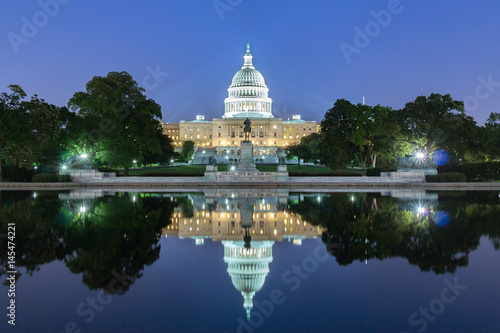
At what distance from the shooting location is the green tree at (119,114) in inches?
1924

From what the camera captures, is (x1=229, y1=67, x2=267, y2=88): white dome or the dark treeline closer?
the dark treeline

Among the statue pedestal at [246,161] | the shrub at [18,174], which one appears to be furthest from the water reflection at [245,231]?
the shrub at [18,174]

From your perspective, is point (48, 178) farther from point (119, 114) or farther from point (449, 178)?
point (449, 178)

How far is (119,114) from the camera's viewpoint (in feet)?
166

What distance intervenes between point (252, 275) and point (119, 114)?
4415 cm

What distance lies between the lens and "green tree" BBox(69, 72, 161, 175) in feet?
160

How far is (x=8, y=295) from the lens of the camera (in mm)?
8070

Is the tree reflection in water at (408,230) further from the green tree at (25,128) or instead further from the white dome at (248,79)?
the white dome at (248,79)

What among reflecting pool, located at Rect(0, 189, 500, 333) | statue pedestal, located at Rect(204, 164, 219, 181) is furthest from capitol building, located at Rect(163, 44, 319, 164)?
reflecting pool, located at Rect(0, 189, 500, 333)

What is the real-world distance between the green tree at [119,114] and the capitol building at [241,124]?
3867 inches

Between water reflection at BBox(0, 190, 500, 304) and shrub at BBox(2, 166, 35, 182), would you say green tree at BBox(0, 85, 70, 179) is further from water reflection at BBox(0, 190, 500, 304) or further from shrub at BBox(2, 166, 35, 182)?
water reflection at BBox(0, 190, 500, 304)

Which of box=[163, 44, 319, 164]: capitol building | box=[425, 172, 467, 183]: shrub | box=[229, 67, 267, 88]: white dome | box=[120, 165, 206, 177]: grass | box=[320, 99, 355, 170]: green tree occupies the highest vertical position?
box=[229, 67, 267, 88]: white dome

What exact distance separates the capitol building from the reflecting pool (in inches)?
5341

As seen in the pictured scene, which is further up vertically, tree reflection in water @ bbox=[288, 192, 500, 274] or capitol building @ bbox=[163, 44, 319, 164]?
capitol building @ bbox=[163, 44, 319, 164]
